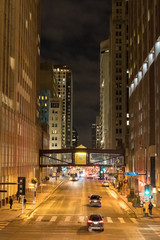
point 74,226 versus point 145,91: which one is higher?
point 145,91

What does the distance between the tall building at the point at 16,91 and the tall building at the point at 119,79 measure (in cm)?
8620

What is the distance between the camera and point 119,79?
170 metres

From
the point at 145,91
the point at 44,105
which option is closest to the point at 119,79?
the point at 44,105

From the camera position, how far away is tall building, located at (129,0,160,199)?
184ft

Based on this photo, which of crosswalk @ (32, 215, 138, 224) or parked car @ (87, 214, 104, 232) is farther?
crosswalk @ (32, 215, 138, 224)

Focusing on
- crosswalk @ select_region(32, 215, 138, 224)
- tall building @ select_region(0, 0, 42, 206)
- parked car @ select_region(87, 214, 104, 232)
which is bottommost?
crosswalk @ select_region(32, 215, 138, 224)

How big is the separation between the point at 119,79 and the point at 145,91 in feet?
339

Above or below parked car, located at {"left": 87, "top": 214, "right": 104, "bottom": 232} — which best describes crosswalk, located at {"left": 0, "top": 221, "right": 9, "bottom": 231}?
below

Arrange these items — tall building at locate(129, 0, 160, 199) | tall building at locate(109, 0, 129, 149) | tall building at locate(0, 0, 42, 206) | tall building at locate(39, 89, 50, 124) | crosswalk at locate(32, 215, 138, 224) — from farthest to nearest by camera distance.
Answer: tall building at locate(39, 89, 50, 124)
tall building at locate(109, 0, 129, 149)
tall building at locate(129, 0, 160, 199)
tall building at locate(0, 0, 42, 206)
crosswalk at locate(32, 215, 138, 224)

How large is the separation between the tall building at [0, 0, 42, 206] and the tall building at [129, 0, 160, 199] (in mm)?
21217

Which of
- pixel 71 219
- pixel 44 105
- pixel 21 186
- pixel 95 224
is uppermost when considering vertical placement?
pixel 44 105

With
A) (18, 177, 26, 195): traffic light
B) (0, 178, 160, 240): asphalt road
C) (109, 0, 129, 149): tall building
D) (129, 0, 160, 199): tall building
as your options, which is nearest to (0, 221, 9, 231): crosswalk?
(0, 178, 160, 240): asphalt road

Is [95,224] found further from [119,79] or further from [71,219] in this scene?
[119,79]

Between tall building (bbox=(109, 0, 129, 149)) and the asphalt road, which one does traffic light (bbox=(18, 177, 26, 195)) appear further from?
tall building (bbox=(109, 0, 129, 149))
